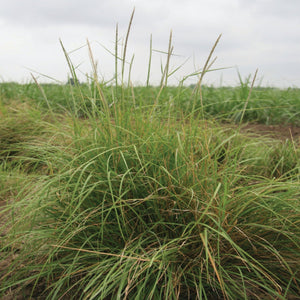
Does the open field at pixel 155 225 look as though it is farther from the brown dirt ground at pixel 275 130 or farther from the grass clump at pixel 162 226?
the brown dirt ground at pixel 275 130

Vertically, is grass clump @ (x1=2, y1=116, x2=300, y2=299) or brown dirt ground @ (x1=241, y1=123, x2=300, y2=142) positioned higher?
grass clump @ (x1=2, y1=116, x2=300, y2=299)

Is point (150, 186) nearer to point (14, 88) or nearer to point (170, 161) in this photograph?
point (170, 161)

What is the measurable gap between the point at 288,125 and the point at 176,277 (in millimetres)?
3721

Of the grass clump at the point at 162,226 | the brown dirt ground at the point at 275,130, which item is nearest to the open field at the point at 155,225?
the grass clump at the point at 162,226

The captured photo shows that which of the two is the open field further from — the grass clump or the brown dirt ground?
the brown dirt ground

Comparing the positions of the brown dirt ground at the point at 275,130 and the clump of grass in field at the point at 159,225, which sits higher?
the clump of grass in field at the point at 159,225

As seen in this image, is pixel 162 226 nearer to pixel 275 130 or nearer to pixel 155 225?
pixel 155 225

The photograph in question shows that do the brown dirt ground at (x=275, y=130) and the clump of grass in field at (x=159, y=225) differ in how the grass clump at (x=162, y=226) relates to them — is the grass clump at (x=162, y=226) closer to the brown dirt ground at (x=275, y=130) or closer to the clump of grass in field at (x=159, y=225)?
the clump of grass in field at (x=159, y=225)

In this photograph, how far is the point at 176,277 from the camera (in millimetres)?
1484

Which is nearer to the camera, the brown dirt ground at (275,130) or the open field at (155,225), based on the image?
the open field at (155,225)

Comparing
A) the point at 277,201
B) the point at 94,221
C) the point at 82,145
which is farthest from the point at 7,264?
the point at 277,201

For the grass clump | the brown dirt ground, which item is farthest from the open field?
the brown dirt ground

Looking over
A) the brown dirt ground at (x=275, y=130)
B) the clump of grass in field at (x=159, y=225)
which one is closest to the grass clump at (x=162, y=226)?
the clump of grass in field at (x=159, y=225)

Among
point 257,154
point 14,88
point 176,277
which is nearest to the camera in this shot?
point 176,277
